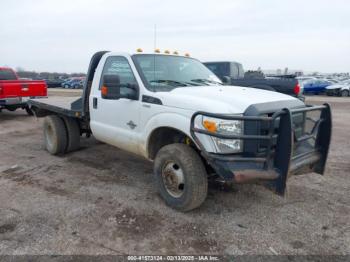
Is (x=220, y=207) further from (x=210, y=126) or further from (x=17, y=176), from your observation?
(x=17, y=176)

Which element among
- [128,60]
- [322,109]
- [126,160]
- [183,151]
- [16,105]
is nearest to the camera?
[183,151]

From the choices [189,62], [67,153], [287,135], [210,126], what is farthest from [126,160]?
[287,135]

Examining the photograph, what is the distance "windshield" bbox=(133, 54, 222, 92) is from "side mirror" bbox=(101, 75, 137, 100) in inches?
8.6

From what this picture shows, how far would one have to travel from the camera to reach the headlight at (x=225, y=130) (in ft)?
10.6

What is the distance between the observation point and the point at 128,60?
4.42 m

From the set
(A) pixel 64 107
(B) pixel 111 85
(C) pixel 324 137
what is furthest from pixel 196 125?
(A) pixel 64 107

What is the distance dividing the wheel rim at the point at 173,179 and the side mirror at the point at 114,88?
108 cm

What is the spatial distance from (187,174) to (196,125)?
1.87 ft

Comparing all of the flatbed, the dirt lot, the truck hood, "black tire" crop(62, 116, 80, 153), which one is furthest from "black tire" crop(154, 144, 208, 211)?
"black tire" crop(62, 116, 80, 153)

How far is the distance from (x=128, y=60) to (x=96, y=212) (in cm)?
213

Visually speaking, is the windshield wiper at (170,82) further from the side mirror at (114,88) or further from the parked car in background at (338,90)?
the parked car in background at (338,90)

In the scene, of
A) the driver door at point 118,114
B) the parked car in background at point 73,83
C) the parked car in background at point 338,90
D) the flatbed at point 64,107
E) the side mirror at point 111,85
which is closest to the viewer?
the side mirror at point 111,85

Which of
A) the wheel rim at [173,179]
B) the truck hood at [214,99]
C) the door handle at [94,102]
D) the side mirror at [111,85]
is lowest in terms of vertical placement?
the wheel rim at [173,179]

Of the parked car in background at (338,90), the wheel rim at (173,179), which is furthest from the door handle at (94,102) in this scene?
the parked car in background at (338,90)
